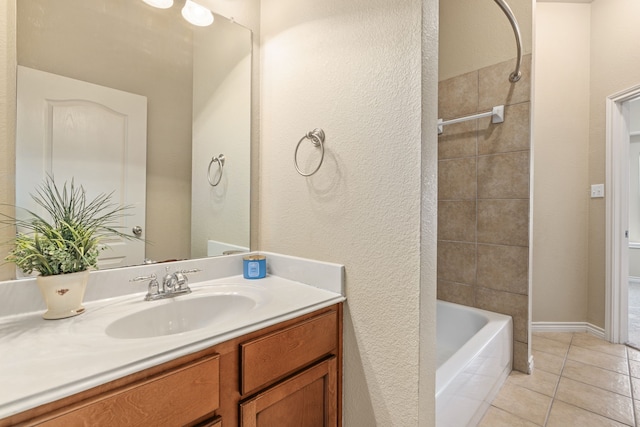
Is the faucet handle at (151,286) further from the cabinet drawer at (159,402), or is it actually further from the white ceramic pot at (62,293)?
the cabinet drawer at (159,402)

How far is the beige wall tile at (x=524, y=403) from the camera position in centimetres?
155

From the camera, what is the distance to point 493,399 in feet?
5.54

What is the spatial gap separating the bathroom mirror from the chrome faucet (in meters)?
0.11

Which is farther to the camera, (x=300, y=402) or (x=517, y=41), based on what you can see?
(x=517, y=41)

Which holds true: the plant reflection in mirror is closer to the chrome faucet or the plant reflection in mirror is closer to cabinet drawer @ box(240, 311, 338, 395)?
the chrome faucet

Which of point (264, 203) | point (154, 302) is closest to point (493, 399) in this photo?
point (264, 203)

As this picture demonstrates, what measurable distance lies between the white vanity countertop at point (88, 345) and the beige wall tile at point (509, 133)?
63.0 inches

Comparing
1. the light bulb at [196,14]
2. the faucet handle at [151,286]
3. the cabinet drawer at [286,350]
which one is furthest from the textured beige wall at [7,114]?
the cabinet drawer at [286,350]

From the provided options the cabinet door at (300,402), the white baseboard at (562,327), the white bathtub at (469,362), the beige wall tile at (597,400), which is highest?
the cabinet door at (300,402)

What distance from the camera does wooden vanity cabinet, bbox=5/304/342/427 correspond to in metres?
0.61

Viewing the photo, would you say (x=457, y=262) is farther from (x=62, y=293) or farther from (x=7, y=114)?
(x=7, y=114)

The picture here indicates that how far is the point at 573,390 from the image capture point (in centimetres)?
175

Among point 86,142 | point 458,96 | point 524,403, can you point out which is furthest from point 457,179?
point 86,142

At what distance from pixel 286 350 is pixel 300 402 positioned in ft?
0.67
